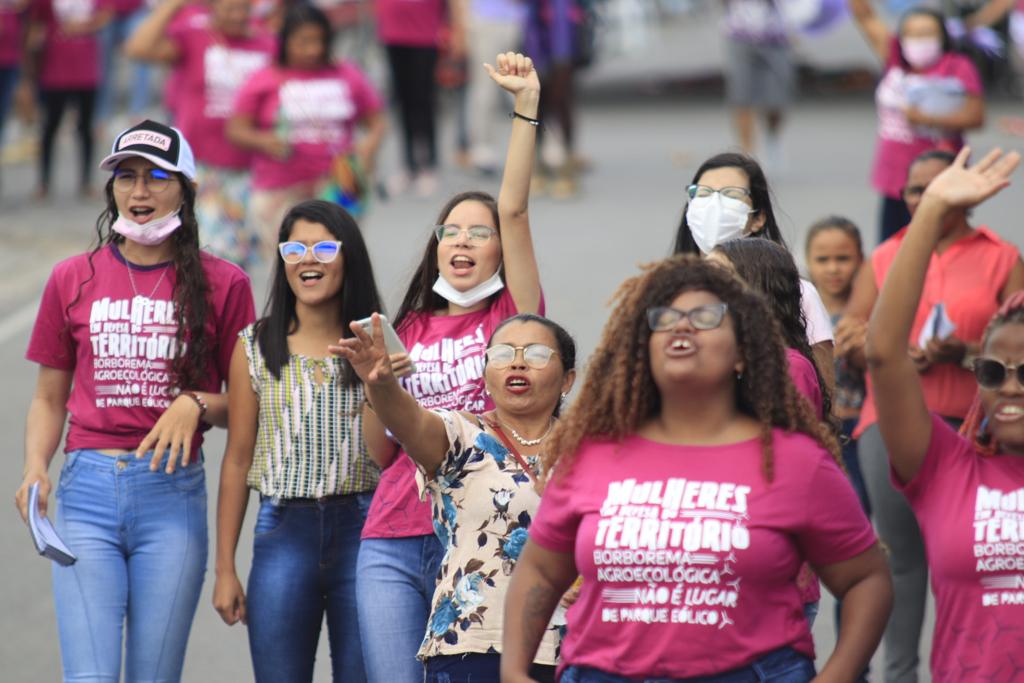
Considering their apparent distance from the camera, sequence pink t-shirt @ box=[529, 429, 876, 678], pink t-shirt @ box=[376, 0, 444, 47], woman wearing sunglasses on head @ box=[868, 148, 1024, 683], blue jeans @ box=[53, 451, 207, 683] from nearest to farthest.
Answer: pink t-shirt @ box=[529, 429, 876, 678], woman wearing sunglasses on head @ box=[868, 148, 1024, 683], blue jeans @ box=[53, 451, 207, 683], pink t-shirt @ box=[376, 0, 444, 47]

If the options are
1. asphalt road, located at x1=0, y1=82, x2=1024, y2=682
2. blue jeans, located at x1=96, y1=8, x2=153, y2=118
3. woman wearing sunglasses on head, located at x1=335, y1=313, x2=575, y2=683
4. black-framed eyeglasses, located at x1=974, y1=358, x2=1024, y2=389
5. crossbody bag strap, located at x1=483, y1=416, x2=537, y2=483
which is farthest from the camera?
blue jeans, located at x1=96, y1=8, x2=153, y2=118

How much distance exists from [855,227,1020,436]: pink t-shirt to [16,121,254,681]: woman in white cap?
2.25m

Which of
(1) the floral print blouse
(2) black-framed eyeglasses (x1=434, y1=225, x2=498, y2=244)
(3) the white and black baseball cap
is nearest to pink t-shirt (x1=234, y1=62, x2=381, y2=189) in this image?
(3) the white and black baseball cap

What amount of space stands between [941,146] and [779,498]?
533cm

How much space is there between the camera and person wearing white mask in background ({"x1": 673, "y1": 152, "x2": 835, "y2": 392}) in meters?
5.46

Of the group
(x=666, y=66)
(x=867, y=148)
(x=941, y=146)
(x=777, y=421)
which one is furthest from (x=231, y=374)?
(x=666, y=66)

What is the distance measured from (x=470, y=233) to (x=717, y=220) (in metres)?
0.79

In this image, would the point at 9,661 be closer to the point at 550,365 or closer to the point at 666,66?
the point at 550,365

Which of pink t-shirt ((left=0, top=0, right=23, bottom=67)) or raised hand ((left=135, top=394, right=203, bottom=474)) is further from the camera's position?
pink t-shirt ((left=0, top=0, right=23, bottom=67))

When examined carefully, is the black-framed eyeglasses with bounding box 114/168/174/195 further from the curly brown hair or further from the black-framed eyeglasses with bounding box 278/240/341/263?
the curly brown hair

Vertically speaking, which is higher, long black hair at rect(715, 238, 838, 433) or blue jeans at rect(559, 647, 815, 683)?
long black hair at rect(715, 238, 838, 433)

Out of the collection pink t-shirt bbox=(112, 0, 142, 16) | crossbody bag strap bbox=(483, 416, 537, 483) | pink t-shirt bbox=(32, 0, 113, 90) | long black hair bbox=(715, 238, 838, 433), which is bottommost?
crossbody bag strap bbox=(483, 416, 537, 483)

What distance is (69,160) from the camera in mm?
18562

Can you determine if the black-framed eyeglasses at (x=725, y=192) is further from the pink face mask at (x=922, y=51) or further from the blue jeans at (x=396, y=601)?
the pink face mask at (x=922, y=51)
